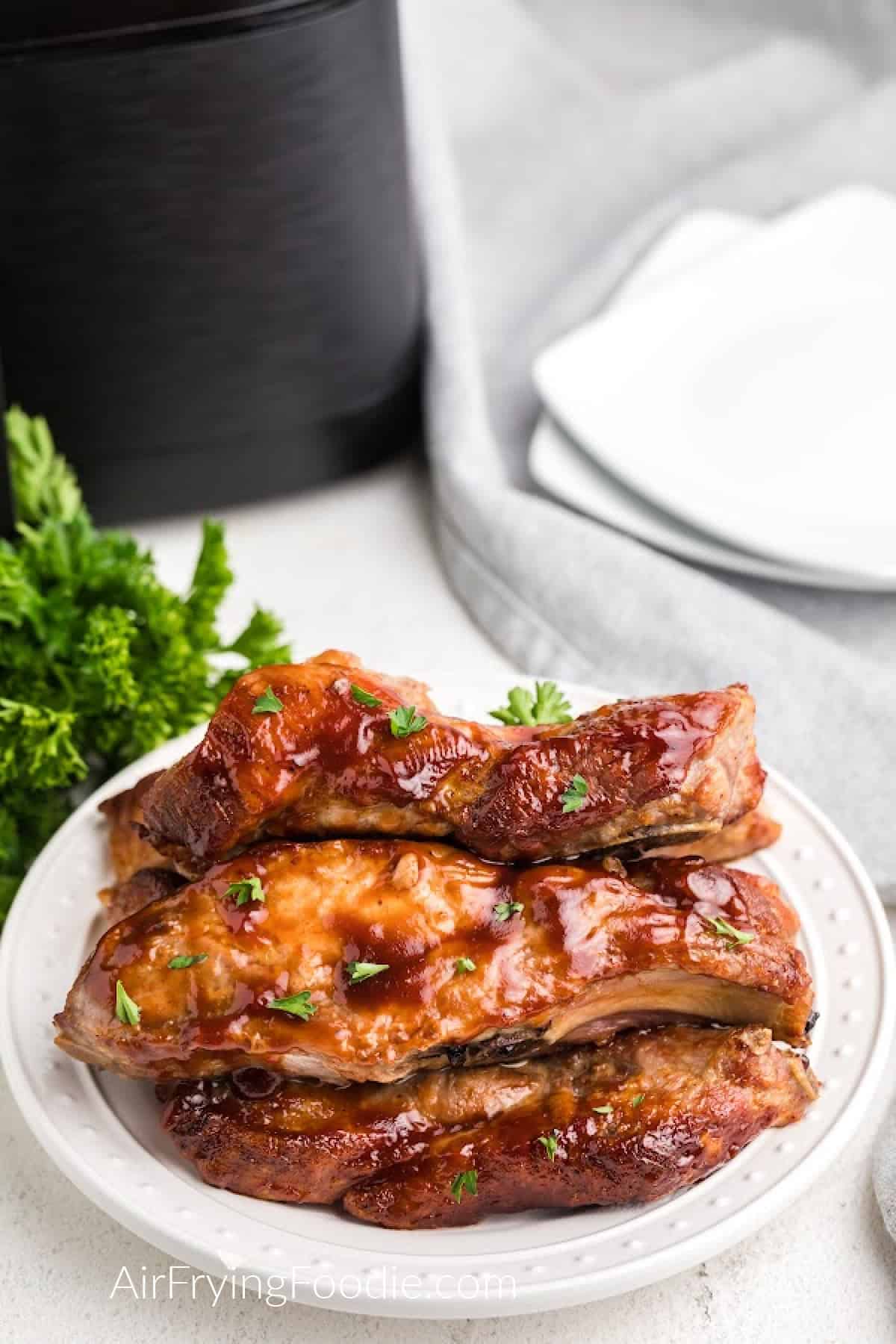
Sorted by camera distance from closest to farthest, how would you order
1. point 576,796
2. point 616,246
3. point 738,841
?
point 576,796 < point 738,841 < point 616,246

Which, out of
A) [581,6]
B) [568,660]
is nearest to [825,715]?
[568,660]

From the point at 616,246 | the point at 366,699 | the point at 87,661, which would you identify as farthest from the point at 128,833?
the point at 616,246

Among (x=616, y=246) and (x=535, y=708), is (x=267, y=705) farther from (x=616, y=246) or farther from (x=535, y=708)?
(x=616, y=246)

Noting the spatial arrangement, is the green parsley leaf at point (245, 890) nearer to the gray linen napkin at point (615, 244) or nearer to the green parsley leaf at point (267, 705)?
the green parsley leaf at point (267, 705)

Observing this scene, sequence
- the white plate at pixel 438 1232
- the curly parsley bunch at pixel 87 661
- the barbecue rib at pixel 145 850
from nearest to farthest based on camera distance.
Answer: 1. the white plate at pixel 438 1232
2. the barbecue rib at pixel 145 850
3. the curly parsley bunch at pixel 87 661

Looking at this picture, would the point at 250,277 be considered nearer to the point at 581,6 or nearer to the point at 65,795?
the point at 65,795

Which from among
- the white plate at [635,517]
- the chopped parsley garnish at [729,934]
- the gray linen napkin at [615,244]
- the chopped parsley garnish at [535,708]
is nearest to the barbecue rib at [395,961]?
the chopped parsley garnish at [729,934]

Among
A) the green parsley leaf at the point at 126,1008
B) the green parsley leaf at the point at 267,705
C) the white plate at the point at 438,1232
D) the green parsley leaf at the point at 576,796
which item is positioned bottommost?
the white plate at the point at 438,1232
